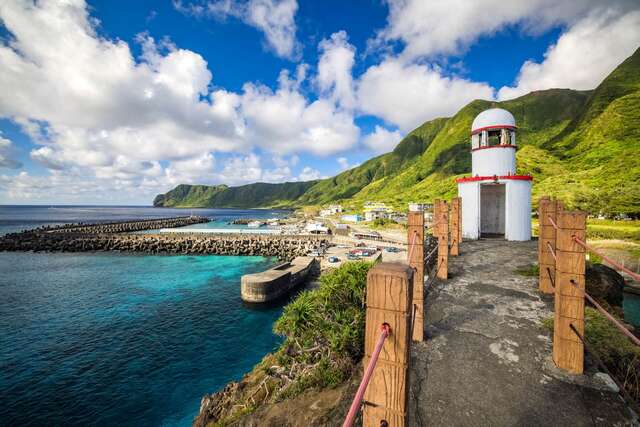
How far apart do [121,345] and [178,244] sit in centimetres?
3698

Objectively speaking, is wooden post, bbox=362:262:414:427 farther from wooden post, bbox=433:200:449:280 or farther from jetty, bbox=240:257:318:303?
jetty, bbox=240:257:318:303

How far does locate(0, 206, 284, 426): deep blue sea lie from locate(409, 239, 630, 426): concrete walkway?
1279 cm

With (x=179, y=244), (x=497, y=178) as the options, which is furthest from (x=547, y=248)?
(x=179, y=244)

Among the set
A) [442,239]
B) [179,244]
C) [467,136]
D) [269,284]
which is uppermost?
[467,136]

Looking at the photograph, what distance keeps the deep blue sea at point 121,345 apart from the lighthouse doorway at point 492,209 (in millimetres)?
16963

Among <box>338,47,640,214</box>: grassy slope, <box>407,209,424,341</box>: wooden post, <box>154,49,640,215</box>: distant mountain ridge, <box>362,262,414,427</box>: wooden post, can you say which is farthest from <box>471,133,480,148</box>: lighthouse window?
<box>338,47,640,214</box>: grassy slope

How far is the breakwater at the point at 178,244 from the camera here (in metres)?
47.8

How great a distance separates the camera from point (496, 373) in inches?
174

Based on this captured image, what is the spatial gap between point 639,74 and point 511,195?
169 metres

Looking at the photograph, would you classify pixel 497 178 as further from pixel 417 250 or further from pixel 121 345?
pixel 121 345

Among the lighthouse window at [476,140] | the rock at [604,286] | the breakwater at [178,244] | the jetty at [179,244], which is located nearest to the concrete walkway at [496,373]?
the rock at [604,286]

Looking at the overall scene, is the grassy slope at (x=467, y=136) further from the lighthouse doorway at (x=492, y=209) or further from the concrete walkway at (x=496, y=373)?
the concrete walkway at (x=496, y=373)

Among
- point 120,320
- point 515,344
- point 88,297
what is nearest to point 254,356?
point 120,320

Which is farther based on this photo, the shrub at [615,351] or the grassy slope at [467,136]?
the grassy slope at [467,136]
